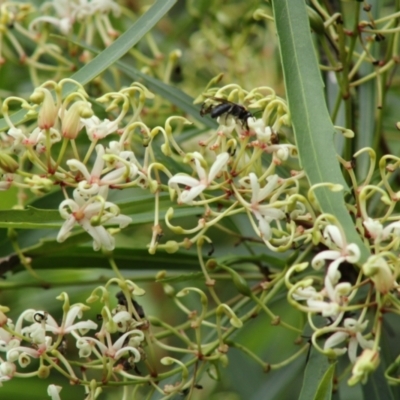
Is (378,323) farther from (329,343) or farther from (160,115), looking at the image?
(160,115)

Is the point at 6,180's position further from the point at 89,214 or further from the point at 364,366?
the point at 364,366

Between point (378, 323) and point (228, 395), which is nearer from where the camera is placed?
point (378, 323)

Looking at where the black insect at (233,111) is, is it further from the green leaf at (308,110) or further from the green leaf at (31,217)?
the green leaf at (31,217)

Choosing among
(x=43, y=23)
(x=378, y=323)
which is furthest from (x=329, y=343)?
(x=43, y=23)

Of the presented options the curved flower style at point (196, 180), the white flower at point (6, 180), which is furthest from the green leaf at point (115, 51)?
the curved flower style at point (196, 180)

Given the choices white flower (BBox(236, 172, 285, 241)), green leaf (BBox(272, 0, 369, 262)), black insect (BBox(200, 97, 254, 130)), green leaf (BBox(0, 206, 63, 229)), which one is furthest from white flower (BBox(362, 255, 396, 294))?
green leaf (BBox(0, 206, 63, 229))
